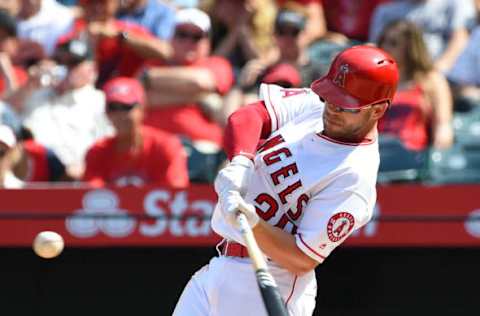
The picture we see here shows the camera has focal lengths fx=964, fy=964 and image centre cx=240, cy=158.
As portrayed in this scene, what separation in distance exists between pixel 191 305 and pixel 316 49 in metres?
3.07

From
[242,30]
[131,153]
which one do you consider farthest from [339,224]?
[242,30]

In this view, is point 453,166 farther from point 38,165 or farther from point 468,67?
point 38,165

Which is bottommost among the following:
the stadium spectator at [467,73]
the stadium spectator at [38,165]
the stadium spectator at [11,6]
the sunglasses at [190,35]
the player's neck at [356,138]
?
the stadium spectator at [38,165]

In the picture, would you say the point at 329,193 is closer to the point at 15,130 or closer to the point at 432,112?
the point at 432,112

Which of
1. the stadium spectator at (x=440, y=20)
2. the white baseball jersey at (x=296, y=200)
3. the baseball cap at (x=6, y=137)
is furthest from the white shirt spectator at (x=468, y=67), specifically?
the white baseball jersey at (x=296, y=200)

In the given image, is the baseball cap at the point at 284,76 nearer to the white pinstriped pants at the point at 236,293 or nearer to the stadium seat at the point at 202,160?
the stadium seat at the point at 202,160

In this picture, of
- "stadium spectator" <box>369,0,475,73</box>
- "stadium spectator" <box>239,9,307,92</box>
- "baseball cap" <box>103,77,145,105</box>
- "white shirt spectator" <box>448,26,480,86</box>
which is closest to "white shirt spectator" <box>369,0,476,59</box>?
"stadium spectator" <box>369,0,475,73</box>

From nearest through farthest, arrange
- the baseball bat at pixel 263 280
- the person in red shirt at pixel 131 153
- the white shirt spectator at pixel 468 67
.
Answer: the baseball bat at pixel 263 280 < the person in red shirt at pixel 131 153 < the white shirt spectator at pixel 468 67

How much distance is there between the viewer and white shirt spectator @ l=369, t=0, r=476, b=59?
570 cm

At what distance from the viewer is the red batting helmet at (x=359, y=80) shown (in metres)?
2.81

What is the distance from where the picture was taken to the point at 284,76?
4.84 m

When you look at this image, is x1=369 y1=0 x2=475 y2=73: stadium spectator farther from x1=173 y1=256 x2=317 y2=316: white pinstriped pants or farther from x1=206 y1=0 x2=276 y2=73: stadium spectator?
x1=173 y1=256 x2=317 y2=316: white pinstriped pants

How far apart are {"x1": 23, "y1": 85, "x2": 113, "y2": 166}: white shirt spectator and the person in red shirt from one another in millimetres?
423

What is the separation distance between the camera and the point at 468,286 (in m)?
4.47
